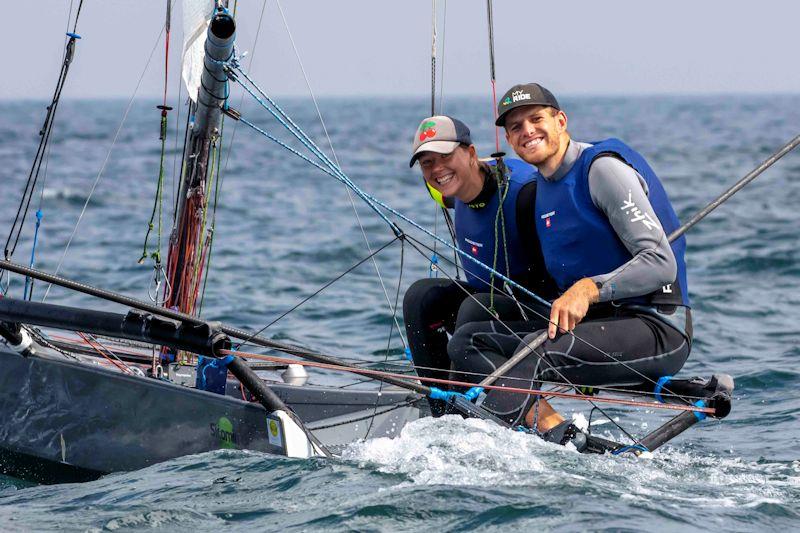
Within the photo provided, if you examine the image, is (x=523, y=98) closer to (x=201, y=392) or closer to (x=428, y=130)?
(x=428, y=130)

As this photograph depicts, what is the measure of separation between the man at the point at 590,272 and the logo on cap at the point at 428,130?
27 centimetres

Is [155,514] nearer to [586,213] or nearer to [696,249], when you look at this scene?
[586,213]

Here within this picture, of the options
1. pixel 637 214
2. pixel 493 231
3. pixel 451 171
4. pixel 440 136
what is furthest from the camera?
pixel 493 231

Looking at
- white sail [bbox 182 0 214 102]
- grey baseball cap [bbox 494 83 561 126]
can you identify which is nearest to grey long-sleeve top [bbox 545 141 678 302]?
grey baseball cap [bbox 494 83 561 126]

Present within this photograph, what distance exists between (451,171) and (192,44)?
1.46m

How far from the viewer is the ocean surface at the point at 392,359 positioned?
3.41 metres

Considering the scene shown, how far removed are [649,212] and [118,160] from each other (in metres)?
18.2

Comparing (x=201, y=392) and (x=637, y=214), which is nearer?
(x=637, y=214)

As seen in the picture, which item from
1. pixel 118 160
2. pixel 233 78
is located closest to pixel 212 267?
pixel 233 78

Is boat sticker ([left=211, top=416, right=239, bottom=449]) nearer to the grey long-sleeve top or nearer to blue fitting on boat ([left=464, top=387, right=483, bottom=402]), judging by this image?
blue fitting on boat ([left=464, top=387, right=483, bottom=402])

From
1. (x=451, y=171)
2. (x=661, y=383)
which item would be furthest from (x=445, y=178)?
(x=661, y=383)

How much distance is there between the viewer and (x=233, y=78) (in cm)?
451

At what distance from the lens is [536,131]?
400cm

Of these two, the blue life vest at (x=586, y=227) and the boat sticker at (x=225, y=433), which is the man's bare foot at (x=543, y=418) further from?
the boat sticker at (x=225, y=433)
